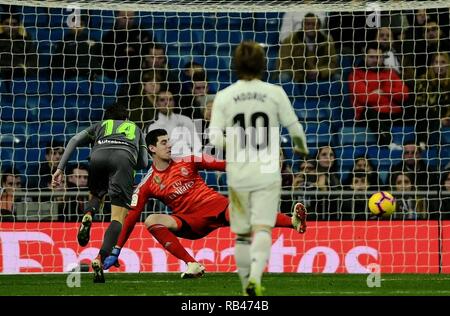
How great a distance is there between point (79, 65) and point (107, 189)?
4.48 metres

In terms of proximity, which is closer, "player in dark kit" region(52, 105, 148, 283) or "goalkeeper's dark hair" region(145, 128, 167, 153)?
"player in dark kit" region(52, 105, 148, 283)

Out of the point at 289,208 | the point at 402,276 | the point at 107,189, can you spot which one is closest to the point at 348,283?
the point at 402,276

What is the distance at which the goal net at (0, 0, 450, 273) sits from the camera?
13227 mm

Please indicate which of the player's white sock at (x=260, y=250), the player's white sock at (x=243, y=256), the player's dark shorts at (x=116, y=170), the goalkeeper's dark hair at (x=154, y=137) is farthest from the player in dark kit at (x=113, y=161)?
the player's white sock at (x=260, y=250)

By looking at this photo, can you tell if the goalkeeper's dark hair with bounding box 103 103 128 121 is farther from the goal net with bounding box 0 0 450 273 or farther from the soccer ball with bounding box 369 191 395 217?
the soccer ball with bounding box 369 191 395 217

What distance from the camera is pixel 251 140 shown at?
Answer: 761 cm

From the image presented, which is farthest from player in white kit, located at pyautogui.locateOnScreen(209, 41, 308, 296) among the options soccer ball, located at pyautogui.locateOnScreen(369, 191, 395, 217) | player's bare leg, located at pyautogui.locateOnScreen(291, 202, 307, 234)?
soccer ball, located at pyautogui.locateOnScreen(369, 191, 395, 217)

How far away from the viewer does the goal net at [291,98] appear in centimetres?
1323

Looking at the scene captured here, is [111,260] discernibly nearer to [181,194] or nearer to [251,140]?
[181,194]

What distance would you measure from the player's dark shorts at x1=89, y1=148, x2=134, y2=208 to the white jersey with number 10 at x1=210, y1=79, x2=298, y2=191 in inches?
129

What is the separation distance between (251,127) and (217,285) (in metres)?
2.76

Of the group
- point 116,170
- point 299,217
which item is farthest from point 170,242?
point 299,217

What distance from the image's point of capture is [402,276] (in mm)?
11906

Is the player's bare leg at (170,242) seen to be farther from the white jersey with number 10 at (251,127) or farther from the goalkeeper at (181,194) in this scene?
the white jersey with number 10 at (251,127)
